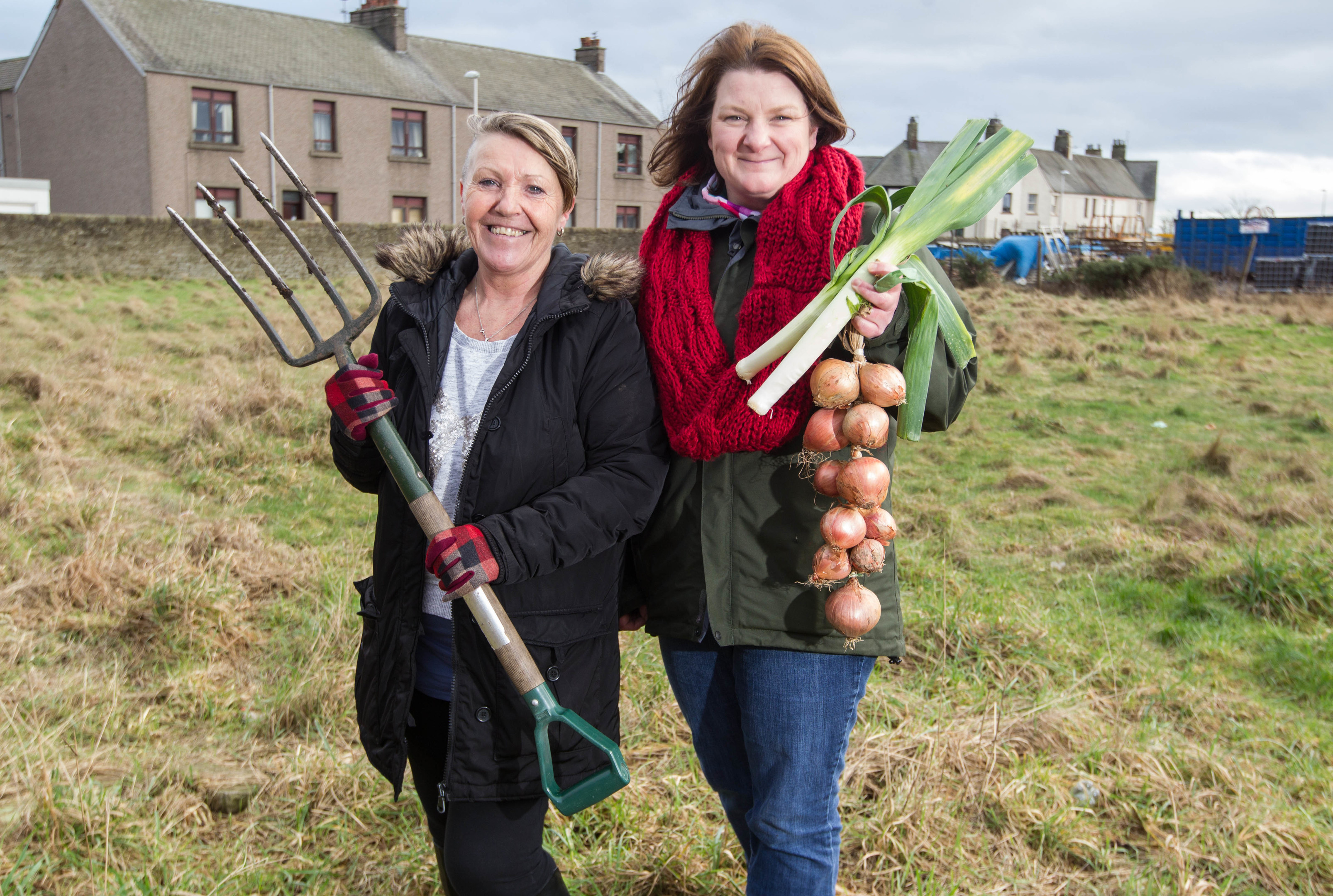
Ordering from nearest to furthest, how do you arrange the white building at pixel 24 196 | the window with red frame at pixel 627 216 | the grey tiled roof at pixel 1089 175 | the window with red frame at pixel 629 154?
the white building at pixel 24 196
the window with red frame at pixel 629 154
the window with red frame at pixel 627 216
the grey tiled roof at pixel 1089 175

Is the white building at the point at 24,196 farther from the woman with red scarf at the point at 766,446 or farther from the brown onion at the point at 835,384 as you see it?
the brown onion at the point at 835,384

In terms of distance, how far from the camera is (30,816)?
2650 mm

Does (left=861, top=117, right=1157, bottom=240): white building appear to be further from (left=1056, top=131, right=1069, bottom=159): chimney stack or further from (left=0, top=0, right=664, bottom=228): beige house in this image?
(left=0, top=0, right=664, bottom=228): beige house

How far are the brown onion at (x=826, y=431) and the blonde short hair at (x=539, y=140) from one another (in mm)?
711

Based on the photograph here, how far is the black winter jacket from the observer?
2.01 m

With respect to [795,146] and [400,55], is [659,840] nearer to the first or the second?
[795,146]

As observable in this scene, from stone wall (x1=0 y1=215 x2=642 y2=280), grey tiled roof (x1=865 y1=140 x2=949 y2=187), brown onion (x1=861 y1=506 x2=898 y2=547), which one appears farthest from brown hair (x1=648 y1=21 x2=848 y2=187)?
grey tiled roof (x1=865 y1=140 x2=949 y2=187)

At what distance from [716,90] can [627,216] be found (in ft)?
116

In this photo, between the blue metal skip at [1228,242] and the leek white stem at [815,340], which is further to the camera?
the blue metal skip at [1228,242]

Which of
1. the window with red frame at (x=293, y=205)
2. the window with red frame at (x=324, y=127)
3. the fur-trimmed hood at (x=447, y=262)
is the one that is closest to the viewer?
the fur-trimmed hood at (x=447, y=262)

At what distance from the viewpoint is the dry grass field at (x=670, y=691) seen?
272cm

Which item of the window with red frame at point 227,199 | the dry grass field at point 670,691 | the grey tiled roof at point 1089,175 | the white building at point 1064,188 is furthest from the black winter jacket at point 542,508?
the grey tiled roof at point 1089,175

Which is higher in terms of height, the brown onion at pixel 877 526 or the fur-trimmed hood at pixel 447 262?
the fur-trimmed hood at pixel 447 262

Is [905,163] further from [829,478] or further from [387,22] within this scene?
[829,478]
